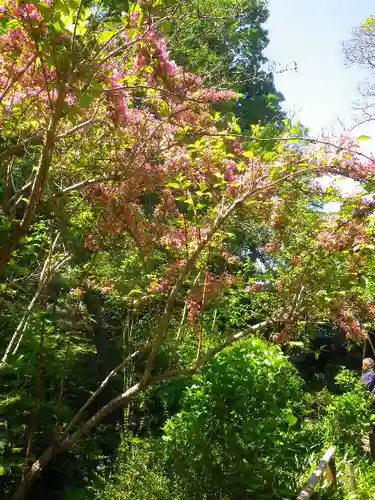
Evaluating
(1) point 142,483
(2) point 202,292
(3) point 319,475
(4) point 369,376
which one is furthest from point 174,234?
(4) point 369,376

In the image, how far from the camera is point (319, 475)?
145 inches

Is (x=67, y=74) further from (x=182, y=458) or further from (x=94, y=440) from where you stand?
(x=94, y=440)

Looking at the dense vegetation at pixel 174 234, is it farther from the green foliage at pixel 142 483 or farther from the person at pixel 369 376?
the person at pixel 369 376

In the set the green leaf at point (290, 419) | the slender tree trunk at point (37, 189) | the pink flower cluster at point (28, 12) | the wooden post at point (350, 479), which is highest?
the pink flower cluster at point (28, 12)

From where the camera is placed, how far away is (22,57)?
2670mm

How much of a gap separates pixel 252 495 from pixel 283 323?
1.34 metres

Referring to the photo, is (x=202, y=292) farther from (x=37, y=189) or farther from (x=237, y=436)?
(x=37, y=189)

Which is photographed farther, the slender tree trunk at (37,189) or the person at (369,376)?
the person at (369,376)

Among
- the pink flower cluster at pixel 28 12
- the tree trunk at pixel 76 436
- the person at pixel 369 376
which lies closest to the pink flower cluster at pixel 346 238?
the tree trunk at pixel 76 436

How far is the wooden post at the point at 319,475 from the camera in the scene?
10.7ft

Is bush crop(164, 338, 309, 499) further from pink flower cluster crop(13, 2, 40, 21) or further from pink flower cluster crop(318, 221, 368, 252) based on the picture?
pink flower cluster crop(13, 2, 40, 21)

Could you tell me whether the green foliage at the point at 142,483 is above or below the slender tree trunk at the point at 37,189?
below

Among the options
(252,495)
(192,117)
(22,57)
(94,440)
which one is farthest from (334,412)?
(22,57)

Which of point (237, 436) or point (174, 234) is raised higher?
point (174, 234)
